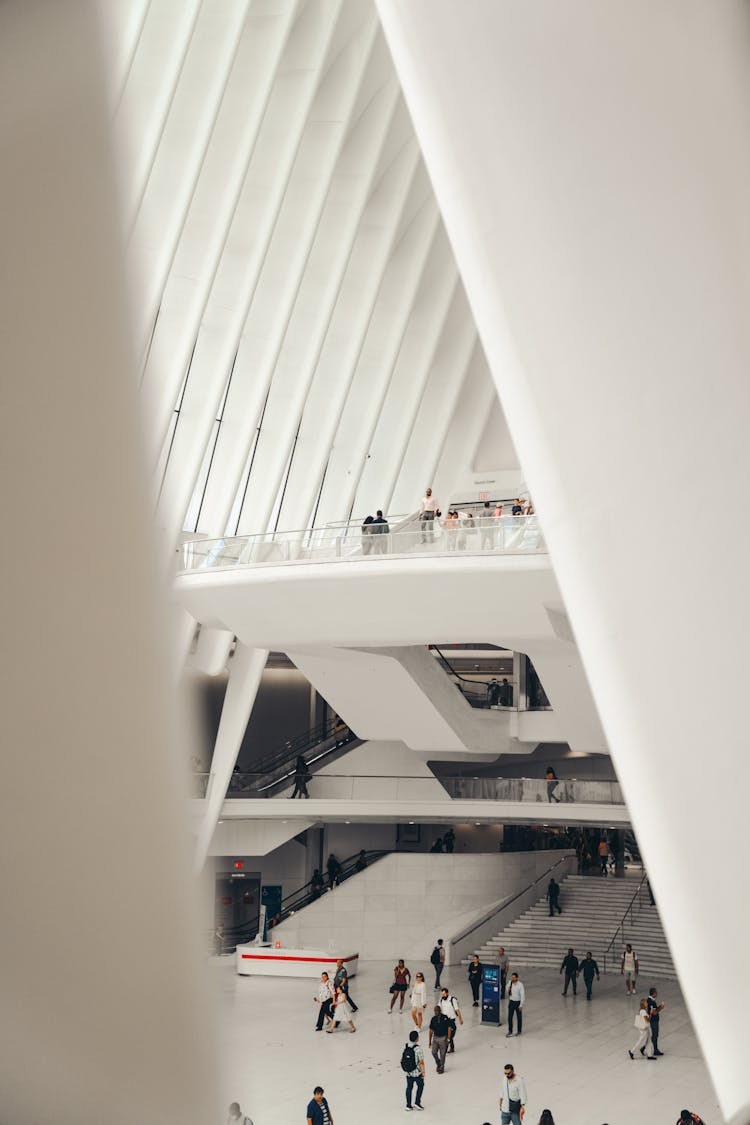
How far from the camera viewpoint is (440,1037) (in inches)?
675

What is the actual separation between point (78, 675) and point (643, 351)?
207 cm

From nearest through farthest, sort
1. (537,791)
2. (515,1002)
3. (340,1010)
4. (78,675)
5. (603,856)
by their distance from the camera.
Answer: (78,675), (515,1002), (340,1010), (537,791), (603,856)

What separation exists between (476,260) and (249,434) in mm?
22297

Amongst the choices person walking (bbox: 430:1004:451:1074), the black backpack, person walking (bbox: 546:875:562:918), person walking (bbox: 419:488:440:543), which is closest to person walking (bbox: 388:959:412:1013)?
person walking (bbox: 430:1004:451:1074)

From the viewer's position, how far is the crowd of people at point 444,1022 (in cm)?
1309

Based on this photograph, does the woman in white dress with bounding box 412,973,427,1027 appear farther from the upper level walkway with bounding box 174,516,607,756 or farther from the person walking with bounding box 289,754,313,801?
the person walking with bounding box 289,754,313,801

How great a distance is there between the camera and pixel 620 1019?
853 inches

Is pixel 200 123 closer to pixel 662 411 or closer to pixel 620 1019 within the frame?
pixel 620 1019

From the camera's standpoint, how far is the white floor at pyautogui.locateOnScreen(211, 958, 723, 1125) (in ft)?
49.1

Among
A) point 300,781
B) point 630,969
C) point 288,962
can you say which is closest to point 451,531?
point 630,969

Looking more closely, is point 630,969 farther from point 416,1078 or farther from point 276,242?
point 276,242

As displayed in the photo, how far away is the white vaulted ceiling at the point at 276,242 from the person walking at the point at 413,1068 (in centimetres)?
1124

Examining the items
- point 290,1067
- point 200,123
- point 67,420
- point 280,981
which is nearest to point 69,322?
point 67,420

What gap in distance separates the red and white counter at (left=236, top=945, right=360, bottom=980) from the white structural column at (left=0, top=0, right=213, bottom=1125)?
26353 mm
